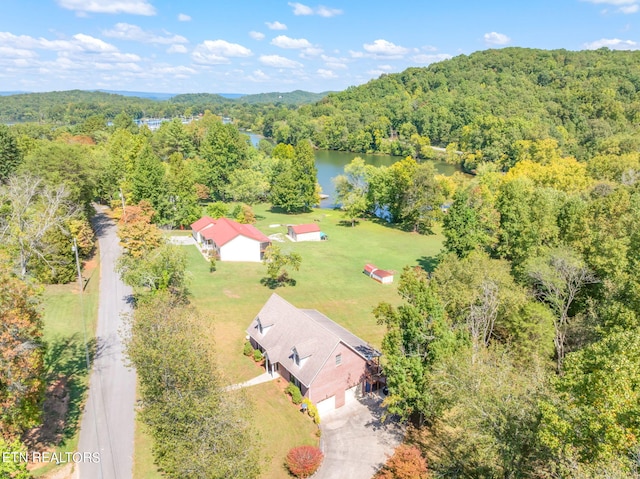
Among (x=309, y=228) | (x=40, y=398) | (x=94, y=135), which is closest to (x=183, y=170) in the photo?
(x=309, y=228)

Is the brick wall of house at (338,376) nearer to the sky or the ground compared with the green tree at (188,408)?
nearer to the ground

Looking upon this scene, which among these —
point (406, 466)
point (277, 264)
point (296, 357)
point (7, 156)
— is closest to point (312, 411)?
point (296, 357)

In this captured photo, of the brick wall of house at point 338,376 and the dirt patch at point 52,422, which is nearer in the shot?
the dirt patch at point 52,422

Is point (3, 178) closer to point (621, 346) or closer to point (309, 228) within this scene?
point (309, 228)

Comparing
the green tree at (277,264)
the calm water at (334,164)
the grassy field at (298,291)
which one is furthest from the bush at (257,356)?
the calm water at (334,164)

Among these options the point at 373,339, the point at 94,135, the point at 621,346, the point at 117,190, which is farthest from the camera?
the point at 94,135

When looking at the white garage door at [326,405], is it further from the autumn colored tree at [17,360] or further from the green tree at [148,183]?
the green tree at [148,183]

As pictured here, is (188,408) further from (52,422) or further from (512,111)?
(512,111)
